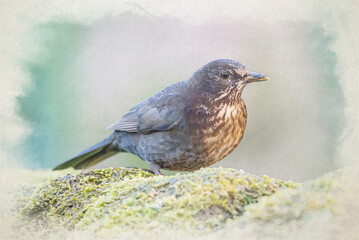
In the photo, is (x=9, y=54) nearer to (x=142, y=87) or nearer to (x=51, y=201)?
(x=51, y=201)

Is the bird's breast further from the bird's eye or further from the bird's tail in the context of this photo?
the bird's tail

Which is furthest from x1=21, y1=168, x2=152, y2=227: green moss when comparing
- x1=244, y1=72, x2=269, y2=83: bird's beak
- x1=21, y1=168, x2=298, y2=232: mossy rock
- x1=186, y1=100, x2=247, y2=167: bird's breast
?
x1=244, y1=72, x2=269, y2=83: bird's beak

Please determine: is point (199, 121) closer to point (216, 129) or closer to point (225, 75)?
point (216, 129)

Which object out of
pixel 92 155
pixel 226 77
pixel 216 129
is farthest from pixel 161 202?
pixel 92 155

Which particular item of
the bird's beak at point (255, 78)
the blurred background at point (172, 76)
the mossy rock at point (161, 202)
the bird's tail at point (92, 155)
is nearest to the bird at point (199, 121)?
the bird's beak at point (255, 78)

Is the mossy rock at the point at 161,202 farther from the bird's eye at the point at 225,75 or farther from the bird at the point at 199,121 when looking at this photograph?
the bird's eye at the point at 225,75

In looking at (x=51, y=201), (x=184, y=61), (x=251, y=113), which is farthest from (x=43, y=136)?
(x=251, y=113)
